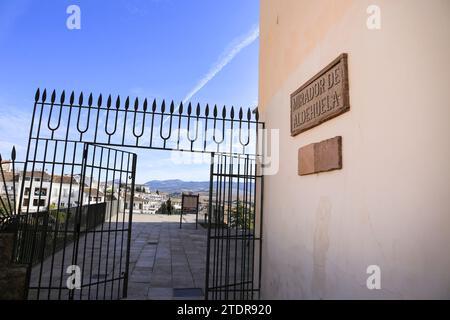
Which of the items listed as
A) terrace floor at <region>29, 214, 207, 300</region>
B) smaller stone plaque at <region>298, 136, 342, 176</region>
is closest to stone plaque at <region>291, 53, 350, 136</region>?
smaller stone plaque at <region>298, 136, 342, 176</region>

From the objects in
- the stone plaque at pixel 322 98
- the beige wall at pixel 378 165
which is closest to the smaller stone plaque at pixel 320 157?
the beige wall at pixel 378 165

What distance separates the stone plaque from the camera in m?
2.61

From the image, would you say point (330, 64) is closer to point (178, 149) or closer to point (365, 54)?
point (365, 54)

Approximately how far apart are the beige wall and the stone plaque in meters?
0.07

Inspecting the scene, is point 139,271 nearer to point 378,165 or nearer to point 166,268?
point 166,268

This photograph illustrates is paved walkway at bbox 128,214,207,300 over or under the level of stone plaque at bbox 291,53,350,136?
under

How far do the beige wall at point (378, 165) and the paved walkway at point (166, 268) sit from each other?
233 cm

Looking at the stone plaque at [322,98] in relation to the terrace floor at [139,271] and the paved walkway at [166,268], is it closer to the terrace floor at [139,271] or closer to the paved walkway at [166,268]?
the terrace floor at [139,271]

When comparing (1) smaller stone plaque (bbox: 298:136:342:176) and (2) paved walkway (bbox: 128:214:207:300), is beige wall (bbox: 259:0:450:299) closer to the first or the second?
(1) smaller stone plaque (bbox: 298:136:342:176)

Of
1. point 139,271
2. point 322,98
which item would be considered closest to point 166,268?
point 139,271

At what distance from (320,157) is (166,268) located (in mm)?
5131

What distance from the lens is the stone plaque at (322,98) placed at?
2607 millimetres

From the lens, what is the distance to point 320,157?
116 inches
